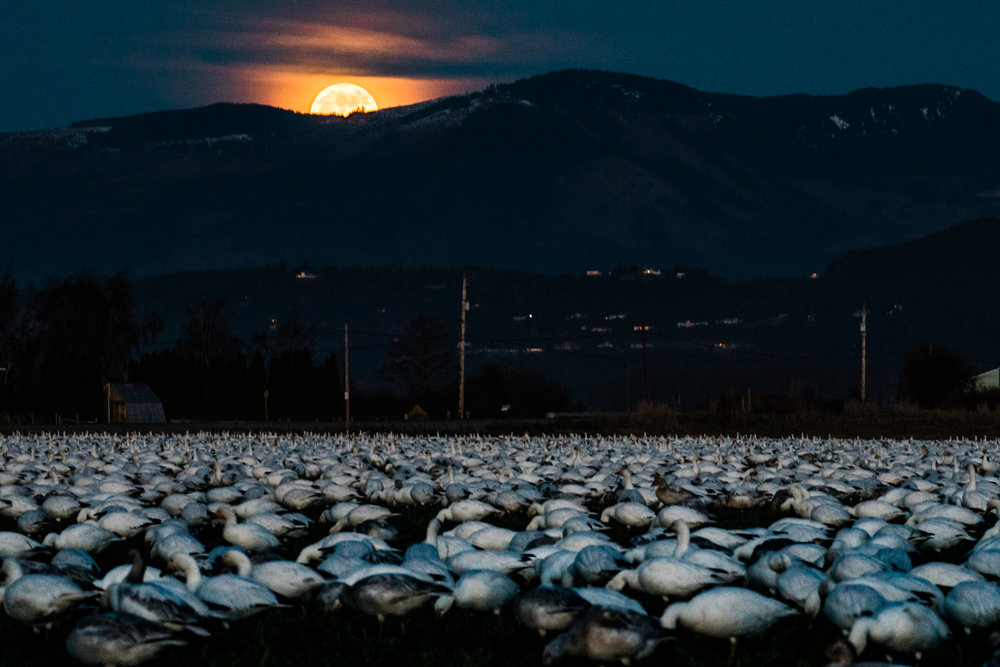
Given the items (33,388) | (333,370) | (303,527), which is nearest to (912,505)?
(303,527)

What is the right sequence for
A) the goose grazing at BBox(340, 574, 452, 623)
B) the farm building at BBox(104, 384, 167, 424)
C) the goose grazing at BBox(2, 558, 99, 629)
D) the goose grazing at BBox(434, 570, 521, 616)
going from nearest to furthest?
1. the goose grazing at BBox(2, 558, 99, 629)
2. the goose grazing at BBox(340, 574, 452, 623)
3. the goose grazing at BBox(434, 570, 521, 616)
4. the farm building at BBox(104, 384, 167, 424)

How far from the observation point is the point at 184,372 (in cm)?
→ 6769

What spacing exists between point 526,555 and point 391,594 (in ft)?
5.60

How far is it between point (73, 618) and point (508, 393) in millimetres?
81861

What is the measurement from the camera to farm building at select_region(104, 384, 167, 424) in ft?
202

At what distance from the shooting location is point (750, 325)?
19975cm

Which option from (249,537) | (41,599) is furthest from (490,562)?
(41,599)

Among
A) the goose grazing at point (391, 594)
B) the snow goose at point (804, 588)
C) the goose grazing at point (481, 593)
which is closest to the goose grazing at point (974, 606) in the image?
the snow goose at point (804, 588)

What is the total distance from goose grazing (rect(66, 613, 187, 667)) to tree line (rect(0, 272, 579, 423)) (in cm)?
5553

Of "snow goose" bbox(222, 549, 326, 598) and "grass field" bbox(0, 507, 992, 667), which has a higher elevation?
"snow goose" bbox(222, 549, 326, 598)

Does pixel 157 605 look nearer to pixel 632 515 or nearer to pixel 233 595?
pixel 233 595

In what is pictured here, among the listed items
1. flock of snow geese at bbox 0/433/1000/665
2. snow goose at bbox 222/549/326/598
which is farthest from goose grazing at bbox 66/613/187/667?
snow goose at bbox 222/549/326/598

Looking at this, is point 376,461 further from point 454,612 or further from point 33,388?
point 33,388

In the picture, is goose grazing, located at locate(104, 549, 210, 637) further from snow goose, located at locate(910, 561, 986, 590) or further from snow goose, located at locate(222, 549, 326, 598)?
snow goose, located at locate(910, 561, 986, 590)
